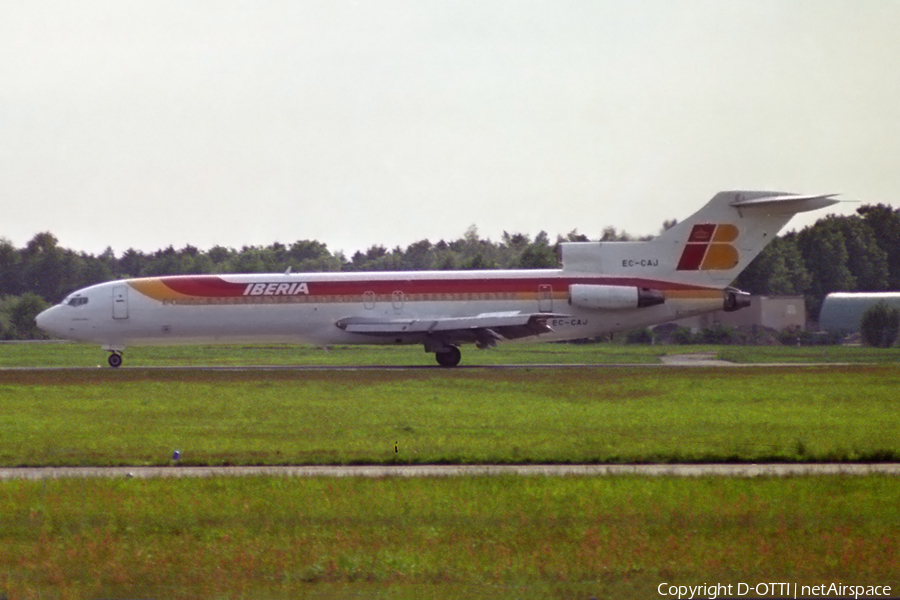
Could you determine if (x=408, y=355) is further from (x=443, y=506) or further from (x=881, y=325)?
(x=443, y=506)

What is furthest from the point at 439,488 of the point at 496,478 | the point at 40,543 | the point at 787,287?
the point at 787,287

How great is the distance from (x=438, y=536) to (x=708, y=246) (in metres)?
34.1

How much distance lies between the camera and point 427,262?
117625mm

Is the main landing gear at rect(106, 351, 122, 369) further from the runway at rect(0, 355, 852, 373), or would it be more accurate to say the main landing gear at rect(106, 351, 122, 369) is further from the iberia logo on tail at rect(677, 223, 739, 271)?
the iberia logo on tail at rect(677, 223, 739, 271)

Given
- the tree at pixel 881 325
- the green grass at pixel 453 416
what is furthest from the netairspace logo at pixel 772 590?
the tree at pixel 881 325

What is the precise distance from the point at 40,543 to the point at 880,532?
915 cm

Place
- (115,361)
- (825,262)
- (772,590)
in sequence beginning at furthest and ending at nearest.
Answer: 1. (825,262)
2. (115,361)
3. (772,590)

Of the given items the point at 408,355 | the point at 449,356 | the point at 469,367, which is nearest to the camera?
the point at 469,367

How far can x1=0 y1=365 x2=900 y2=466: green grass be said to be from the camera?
19719 mm

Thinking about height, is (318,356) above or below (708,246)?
below

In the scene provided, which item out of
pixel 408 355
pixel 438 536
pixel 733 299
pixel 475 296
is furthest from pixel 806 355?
pixel 438 536

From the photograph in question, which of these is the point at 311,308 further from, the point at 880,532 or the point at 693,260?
the point at 880,532

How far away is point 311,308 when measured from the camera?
44.9 m

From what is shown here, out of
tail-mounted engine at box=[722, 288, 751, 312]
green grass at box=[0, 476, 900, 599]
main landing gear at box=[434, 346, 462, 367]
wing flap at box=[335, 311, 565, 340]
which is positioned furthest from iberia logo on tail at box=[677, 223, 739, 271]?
green grass at box=[0, 476, 900, 599]
